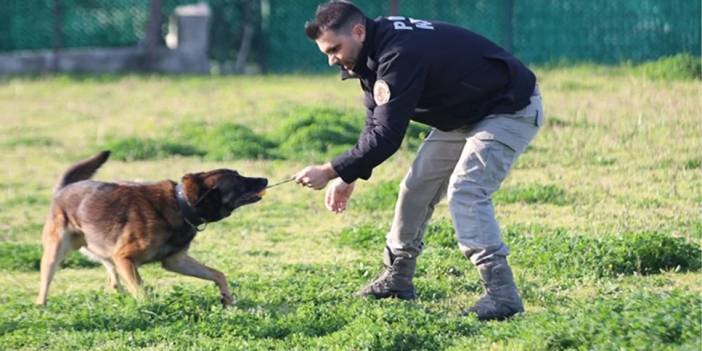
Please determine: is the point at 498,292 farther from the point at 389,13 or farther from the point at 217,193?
the point at 389,13

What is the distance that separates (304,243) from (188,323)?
126 inches

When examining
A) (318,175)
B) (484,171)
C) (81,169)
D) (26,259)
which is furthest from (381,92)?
(26,259)

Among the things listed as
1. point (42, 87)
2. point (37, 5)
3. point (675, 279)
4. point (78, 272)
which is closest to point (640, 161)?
point (675, 279)

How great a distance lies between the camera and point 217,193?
8.40 meters

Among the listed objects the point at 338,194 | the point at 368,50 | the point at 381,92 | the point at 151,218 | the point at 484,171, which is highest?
the point at 368,50

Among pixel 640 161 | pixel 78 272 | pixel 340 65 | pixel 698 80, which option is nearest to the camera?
pixel 340 65

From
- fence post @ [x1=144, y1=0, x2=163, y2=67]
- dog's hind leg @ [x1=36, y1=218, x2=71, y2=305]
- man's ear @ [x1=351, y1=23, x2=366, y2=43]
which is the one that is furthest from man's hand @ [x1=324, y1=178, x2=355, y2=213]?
fence post @ [x1=144, y1=0, x2=163, y2=67]

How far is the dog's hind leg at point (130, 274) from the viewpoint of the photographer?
324 inches

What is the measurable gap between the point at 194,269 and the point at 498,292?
2.11m

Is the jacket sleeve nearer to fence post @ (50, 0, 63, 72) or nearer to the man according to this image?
the man

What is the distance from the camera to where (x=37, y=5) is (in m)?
23.2

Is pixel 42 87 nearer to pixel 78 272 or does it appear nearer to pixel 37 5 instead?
pixel 37 5

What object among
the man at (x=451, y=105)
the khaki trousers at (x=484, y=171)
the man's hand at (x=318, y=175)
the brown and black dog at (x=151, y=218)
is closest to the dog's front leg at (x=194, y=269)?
the brown and black dog at (x=151, y=218)

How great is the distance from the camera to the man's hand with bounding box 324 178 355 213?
24.7 ft
